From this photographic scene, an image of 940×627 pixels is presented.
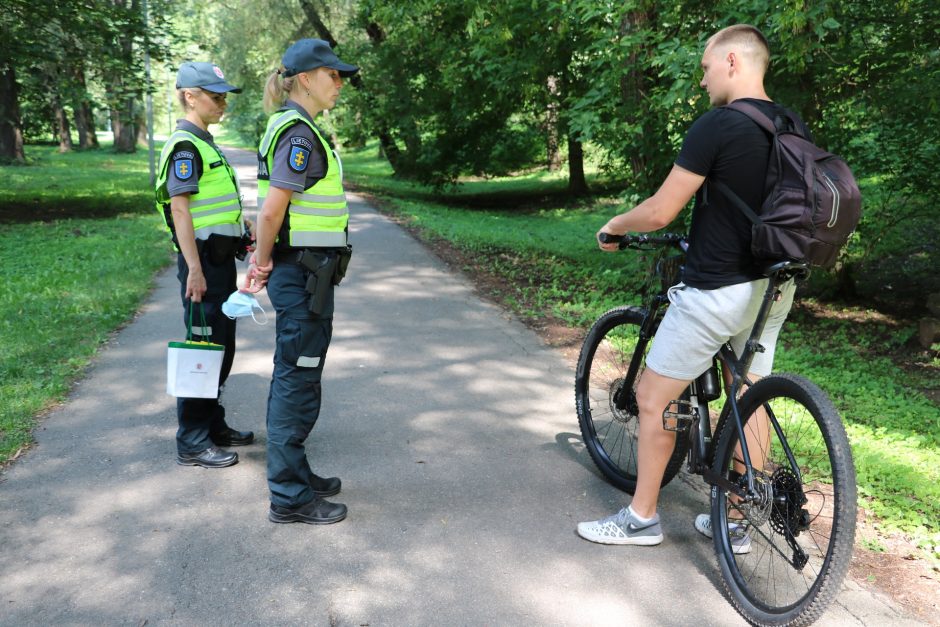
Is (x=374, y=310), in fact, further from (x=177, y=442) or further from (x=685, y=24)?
(x=685, y=24)

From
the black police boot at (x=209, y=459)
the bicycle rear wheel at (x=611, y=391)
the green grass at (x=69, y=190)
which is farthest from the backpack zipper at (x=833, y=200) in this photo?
the green grass at (x=69, y=190)

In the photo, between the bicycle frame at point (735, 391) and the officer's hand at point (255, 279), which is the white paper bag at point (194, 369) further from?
the bicycle frame at point (735, 391)

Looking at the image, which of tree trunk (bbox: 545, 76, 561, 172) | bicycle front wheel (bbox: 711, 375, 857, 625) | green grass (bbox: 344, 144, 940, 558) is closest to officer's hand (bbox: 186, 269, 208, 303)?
bicycle front wheel (bbox: 711, 375, 857, 625)

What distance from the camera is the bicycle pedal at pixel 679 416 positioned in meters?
3.39

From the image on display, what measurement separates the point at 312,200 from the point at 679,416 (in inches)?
Answer: 74.6

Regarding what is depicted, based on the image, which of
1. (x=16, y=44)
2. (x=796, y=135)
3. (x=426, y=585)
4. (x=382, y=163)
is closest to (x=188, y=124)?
(x=426, y=585)

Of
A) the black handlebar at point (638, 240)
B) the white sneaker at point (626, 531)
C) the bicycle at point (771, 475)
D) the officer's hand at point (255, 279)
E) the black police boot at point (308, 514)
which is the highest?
the black handlebar at point (638, 240)

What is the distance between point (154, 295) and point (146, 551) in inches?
225

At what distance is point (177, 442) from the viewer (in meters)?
4.25

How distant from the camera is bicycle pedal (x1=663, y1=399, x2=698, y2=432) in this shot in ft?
11.1

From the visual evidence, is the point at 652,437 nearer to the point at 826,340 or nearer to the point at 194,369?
the point at 194,369

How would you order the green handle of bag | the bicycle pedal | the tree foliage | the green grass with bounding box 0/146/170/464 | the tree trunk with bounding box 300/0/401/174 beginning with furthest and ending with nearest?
the tree trunk with bounding box 300/0/401/174
the tree foliage
the green grass with bounding box 0/146/170/464
the green handle of bag
the bicycle pedal

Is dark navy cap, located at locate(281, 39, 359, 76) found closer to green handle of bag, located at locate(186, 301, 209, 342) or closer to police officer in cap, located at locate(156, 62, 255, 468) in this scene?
police officer in cap, located at locate(156, 62, 255, 468)

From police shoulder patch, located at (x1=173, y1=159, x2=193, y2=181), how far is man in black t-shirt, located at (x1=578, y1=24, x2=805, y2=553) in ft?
7.13
